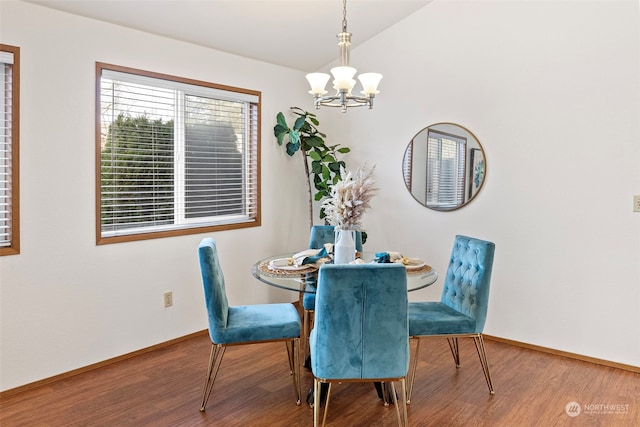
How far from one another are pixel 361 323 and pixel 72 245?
202 centimetres

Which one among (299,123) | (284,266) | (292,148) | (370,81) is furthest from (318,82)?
(292,148)

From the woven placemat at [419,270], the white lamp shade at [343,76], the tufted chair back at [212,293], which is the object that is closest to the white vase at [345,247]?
the woven placemat at [419,270]

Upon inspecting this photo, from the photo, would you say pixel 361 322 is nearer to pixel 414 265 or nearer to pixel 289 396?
pixel 414 265

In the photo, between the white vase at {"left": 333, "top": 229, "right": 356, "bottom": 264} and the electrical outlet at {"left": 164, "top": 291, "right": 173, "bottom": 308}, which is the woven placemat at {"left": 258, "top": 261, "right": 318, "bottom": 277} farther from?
the electrical outlet at {"left": 164, "top": 291, "right": 173, "bottom": 308}

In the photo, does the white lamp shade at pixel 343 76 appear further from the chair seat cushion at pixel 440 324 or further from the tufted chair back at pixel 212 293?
the chair seat cushion at pixel 440 324

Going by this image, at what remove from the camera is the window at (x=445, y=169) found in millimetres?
3945

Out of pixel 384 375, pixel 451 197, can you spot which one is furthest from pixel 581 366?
pixel 384 375

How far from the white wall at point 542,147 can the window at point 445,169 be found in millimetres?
124

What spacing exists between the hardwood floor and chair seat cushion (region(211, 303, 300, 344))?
41cm

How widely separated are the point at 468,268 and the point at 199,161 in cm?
230

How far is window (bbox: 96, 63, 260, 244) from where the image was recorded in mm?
3205

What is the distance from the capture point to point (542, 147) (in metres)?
3.54

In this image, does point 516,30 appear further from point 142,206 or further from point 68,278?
point 68,278

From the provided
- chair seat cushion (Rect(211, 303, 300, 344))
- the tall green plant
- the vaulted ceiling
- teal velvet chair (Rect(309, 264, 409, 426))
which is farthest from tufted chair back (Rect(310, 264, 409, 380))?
the tall green plant
